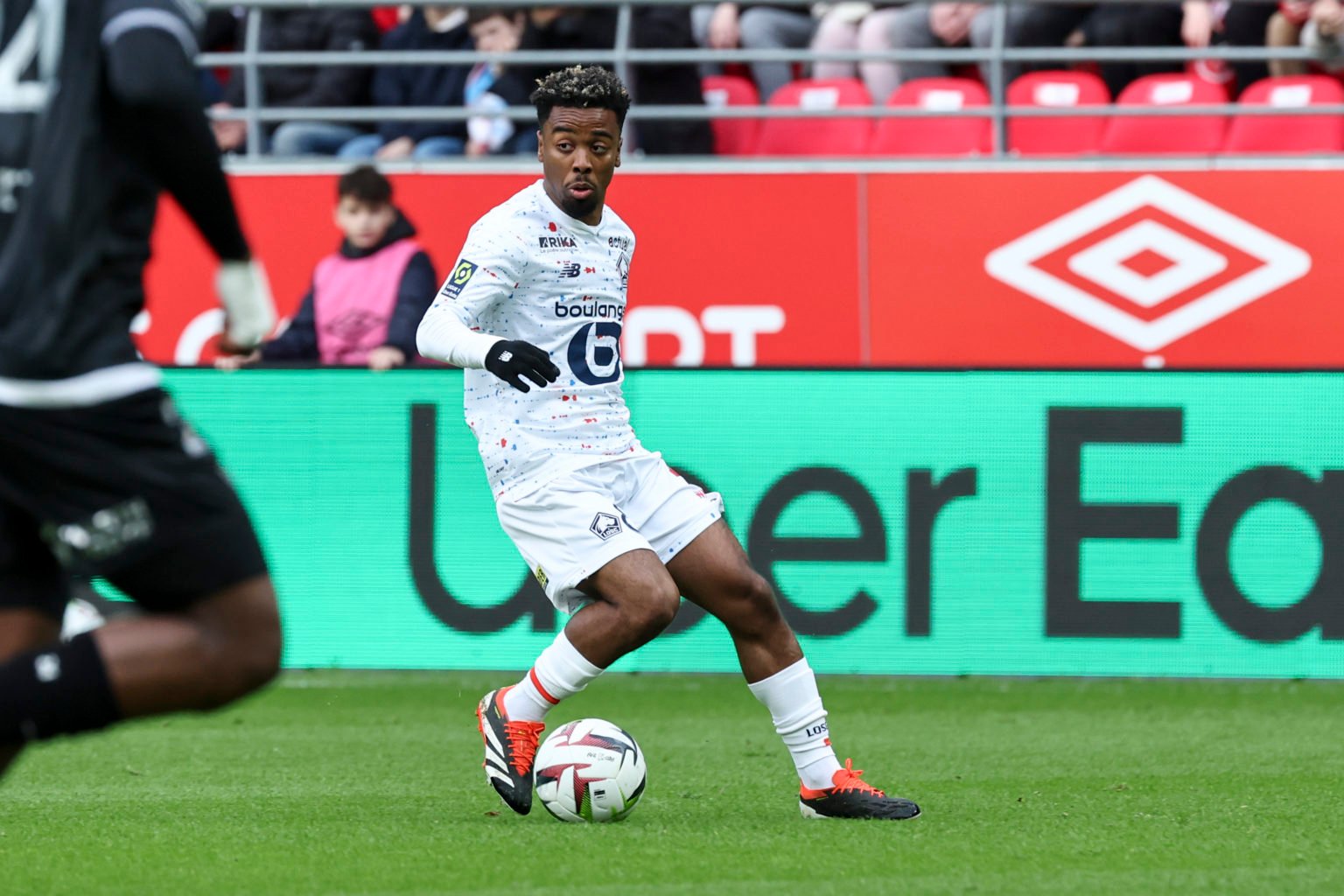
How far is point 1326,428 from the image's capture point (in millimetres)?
8961

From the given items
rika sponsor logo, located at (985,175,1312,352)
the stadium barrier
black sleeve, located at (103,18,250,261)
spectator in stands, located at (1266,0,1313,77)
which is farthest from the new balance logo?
spectator in stands, located at (1266,0,1313,77)

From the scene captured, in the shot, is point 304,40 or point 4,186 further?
point 304,40

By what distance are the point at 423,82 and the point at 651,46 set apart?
144 cm

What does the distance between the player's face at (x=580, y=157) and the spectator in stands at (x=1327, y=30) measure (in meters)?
6.59

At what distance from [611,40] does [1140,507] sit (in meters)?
4.85

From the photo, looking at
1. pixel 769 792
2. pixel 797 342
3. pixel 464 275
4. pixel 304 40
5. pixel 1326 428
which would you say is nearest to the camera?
pixel 464 275

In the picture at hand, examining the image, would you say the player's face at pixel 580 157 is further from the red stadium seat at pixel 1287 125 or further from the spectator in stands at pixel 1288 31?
the spectator in stands at pixel 1288 31

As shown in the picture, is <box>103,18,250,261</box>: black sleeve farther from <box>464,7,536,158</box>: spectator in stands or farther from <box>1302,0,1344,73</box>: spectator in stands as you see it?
<box>1302,0,1344,73</box>: spectator in stands

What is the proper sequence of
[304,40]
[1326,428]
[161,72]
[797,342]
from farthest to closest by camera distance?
[304,40] → [797,342] → [1326,428] → [161,72]

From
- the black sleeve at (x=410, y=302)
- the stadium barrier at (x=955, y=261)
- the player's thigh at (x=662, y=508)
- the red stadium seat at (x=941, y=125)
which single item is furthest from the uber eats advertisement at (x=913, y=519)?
the red stadium seat at (x=941, y=125)

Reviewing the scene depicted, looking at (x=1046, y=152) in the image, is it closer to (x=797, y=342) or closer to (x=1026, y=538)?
(x=797, y=342)

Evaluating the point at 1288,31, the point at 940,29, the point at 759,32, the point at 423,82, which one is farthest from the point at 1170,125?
the point at 423,82

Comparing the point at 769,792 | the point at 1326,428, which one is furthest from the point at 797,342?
the point at 769,792

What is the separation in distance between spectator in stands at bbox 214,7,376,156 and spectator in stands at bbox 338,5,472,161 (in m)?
0.14
